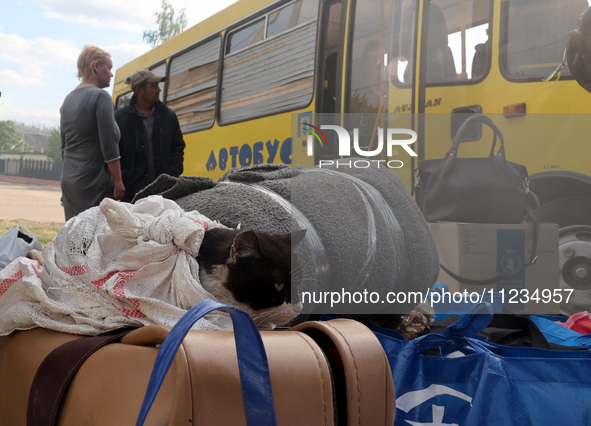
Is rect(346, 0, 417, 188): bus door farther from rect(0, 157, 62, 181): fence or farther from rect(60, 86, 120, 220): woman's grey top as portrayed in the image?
rect(0, 157, 62, 181): fence

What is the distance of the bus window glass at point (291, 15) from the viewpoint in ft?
16.2

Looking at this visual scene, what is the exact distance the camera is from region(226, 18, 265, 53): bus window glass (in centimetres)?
556

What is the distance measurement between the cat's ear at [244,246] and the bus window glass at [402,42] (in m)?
3.08

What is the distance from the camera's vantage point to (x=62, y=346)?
1.02m

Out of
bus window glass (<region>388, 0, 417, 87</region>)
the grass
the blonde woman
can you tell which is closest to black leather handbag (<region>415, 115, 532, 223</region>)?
bus window glass (<region>388, 0, 417, 87</region>)

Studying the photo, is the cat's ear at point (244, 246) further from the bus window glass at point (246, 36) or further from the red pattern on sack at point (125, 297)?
the bus window glass at point (246, 36)

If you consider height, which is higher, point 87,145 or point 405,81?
point 405,81

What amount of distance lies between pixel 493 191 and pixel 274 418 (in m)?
2.09

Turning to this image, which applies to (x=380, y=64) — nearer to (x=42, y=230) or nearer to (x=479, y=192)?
(x=479, y=192)

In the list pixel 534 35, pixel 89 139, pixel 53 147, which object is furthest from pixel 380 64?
pixel 53 147

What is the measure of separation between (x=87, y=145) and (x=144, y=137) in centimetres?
76

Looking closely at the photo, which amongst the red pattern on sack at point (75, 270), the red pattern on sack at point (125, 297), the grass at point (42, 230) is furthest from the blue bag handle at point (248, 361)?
the grass at point (42, 230)

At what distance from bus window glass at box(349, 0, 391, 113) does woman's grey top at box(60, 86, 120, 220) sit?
6.42 feet

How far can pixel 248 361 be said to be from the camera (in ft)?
2.77
